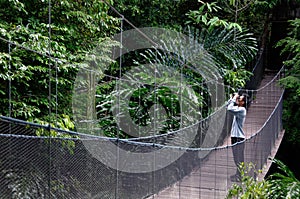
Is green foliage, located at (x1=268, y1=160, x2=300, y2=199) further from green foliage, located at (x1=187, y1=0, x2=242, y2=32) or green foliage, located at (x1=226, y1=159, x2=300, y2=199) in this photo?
green foliage, located at (x1=187, y1=0, x2=242, y2=32)

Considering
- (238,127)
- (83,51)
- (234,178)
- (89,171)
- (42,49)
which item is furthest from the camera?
(238,127)

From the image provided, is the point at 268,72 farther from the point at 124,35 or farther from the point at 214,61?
the point at 124,35

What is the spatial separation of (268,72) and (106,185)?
6.45 metres

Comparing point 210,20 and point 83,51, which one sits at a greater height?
point 210,20

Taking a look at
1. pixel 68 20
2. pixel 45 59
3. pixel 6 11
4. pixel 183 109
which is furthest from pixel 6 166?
pixel 183 109

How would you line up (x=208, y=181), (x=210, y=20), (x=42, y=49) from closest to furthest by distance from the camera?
(x=208, y=181) < (x=42, y=49) < (x=210, y=20)

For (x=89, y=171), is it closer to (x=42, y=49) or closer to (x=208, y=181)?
(x=208, y=181)

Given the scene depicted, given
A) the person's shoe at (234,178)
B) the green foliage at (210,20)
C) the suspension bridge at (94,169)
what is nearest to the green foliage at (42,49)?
the suspension bridge at (94,169)

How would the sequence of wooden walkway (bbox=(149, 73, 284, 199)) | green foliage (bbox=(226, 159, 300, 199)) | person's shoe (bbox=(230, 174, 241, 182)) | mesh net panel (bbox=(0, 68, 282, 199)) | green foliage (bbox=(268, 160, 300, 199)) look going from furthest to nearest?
person's shoe (bbox=(230, 174, 241, 182))
green foliage (bbox=(268, 160, 300, 199))
wooden walkway (bbox=(149, 73, 284, 199))
green foliage (bbox=(226, 159, 300, 199))
mesh net panel (bbox=(0, 68, 282, 199))

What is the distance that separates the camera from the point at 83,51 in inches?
A: 127

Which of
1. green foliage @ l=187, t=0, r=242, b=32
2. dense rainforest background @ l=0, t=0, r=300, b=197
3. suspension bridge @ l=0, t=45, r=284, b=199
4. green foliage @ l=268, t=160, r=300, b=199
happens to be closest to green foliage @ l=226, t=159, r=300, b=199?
green foliage @ l=268, t=160, r=300, b=199

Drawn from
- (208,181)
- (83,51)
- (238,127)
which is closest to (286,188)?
(208,181)

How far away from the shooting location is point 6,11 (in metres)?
2.86

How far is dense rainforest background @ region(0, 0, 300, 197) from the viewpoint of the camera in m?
2.60
